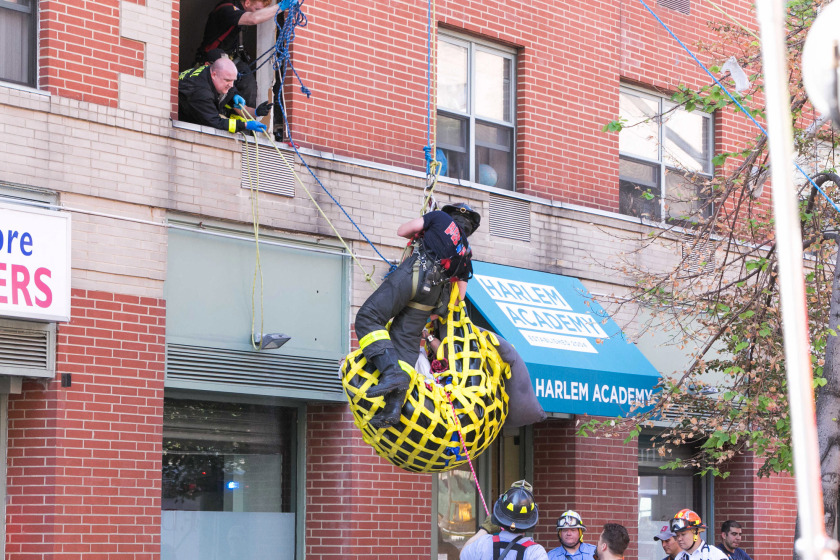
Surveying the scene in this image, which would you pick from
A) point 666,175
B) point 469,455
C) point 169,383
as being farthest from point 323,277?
point 666,175

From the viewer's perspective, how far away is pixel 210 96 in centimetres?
1145

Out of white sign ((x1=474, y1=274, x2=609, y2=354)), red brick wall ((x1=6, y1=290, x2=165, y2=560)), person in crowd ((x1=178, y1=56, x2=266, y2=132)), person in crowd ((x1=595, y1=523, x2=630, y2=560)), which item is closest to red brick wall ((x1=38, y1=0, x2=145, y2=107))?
person in crowd ((x1=178, y1=56, x2=266, y2=132))

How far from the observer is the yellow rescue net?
8.30 m

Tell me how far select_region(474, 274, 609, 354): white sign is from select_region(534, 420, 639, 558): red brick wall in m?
1.07

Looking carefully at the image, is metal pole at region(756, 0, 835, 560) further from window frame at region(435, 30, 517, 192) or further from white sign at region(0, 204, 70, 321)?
window frame at region(435, 30, 517, 192)

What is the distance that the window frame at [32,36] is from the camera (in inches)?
408

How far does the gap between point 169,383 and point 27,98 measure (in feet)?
8.18

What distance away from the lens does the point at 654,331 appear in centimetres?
1447

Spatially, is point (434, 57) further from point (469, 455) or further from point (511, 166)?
point (469, 455)

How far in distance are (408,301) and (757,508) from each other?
834cm

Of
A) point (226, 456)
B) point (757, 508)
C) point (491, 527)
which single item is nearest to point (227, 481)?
point (226, 456)

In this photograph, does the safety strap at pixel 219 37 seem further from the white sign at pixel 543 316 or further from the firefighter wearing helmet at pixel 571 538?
the firefighter wearing helmet at pixel 571 538

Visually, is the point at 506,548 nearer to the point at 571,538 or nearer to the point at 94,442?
the point at 571,538

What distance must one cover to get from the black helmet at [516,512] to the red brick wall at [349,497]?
3.36m
